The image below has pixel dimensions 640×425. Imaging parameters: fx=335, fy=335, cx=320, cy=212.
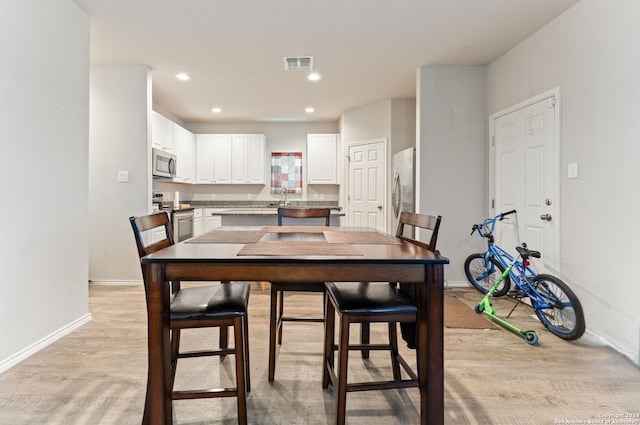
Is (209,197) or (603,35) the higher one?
(603,35)

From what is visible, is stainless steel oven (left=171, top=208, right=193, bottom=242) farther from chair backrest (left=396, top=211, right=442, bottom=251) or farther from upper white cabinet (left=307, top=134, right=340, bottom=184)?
chair backrest (left=396, top=211, right=442, bottom=251)

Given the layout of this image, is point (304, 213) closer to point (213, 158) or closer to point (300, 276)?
point (300, 276)

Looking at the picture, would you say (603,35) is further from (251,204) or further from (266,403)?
(251,204)

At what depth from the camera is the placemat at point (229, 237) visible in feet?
5.51

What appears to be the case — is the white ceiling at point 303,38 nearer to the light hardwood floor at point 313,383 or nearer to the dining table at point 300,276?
the dining table at point 300,276

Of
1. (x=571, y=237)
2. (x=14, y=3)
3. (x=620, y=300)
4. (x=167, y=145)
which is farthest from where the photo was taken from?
Answer: (x=167, y=145)

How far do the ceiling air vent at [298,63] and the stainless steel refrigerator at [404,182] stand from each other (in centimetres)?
154

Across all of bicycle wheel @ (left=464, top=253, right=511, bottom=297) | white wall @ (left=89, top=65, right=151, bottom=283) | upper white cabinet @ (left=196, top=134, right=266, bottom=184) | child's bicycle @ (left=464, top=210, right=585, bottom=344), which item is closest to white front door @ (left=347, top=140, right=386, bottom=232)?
bicycle wheel @ (left=464, top=253, right=511, bottom=297)

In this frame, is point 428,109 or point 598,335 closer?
point 598,335

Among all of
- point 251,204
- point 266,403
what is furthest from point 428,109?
point 251,204

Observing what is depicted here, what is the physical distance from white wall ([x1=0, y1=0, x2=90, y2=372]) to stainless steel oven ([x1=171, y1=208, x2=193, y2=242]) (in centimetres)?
178

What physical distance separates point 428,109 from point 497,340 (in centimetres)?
253

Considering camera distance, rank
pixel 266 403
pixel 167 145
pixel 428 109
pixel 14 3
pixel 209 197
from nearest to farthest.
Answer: pixel 266 403, pixel 14 3, pixel 428 109, pixel 167 145, pixel 209 197

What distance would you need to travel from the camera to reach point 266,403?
165 cm
